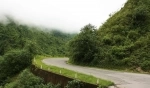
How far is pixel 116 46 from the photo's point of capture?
3453 cm

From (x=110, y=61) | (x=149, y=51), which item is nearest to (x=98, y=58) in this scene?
(x=110, y=61)

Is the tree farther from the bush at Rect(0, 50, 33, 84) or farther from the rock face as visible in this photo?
the bush at Rect(0, 50, 33, 84)

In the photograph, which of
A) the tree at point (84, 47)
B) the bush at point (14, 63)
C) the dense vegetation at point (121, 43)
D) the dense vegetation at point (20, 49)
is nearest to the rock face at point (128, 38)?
the dense vegetation at point (121, 43)

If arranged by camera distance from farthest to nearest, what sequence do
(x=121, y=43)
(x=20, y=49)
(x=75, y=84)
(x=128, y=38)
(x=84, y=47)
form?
(x=20, y=49)
(x=128, y=38)
(x=121, y=43)
(x=84, y=47)
(x=75, y=84)

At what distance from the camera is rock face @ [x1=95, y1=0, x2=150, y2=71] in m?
30.7

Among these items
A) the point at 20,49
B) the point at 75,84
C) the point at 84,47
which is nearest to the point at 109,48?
→ the point at 84,47

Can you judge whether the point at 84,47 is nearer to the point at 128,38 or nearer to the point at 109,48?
the point at 109,48

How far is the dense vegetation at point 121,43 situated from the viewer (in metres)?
30.9

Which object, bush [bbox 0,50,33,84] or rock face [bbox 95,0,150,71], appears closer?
rock face [bbox 95,0,150,71]

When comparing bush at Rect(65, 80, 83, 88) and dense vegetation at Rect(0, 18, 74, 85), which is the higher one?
dense vegetation at Rect(0, 18, 74, 85)

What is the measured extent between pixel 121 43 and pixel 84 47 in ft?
15.2

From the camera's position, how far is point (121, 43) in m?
34.8

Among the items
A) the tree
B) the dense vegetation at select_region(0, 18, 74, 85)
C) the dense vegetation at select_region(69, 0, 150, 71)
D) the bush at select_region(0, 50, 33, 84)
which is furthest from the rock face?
the dense vegetation at select_region(0, 18, 74, 85)

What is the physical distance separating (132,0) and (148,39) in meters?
10.7
